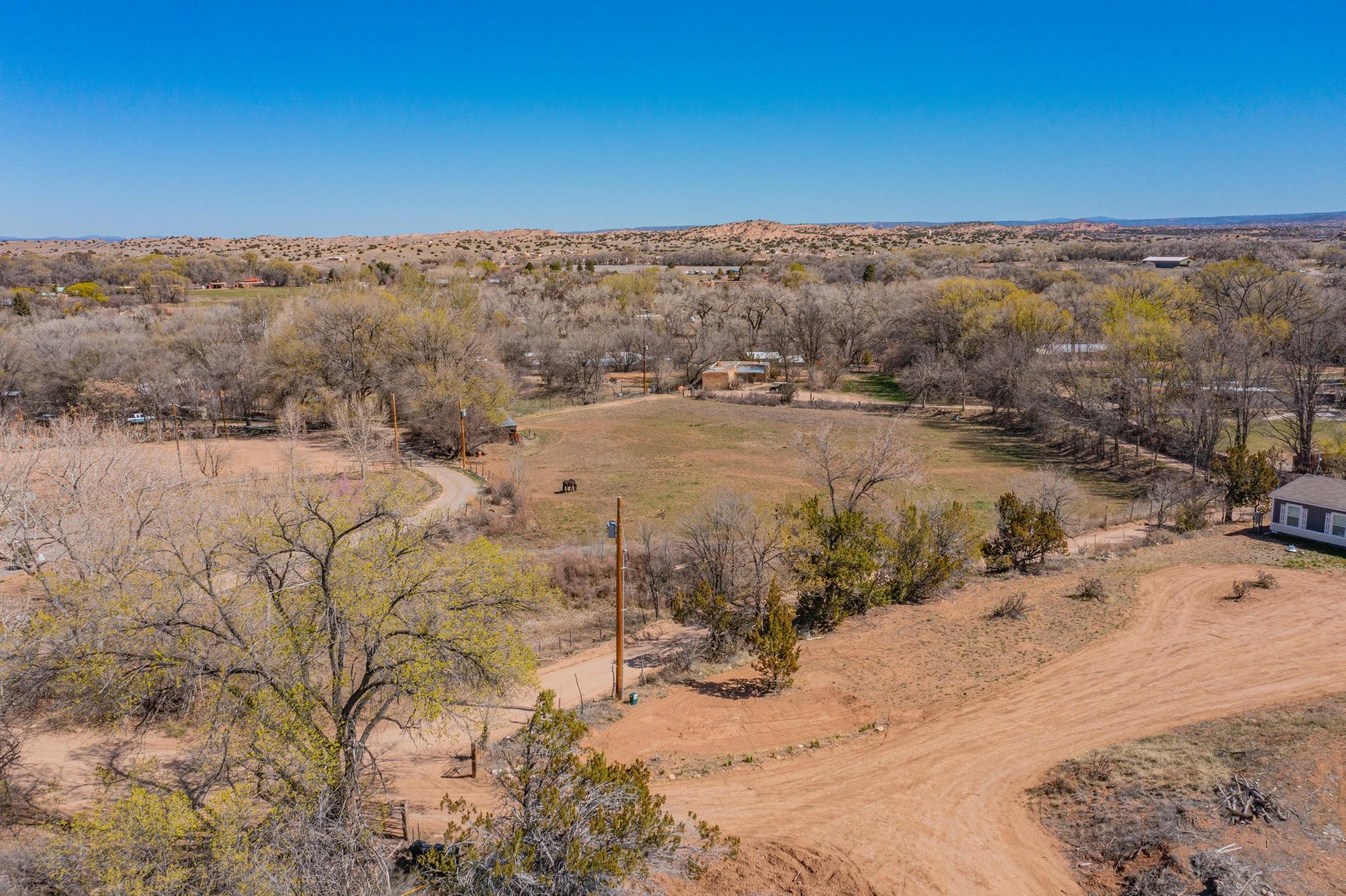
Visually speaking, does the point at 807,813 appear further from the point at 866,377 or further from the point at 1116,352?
the point at 866,377

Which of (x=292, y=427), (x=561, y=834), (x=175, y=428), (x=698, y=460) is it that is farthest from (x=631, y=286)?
(x=561, y=834)

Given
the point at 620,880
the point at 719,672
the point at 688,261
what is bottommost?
the point at 719,672

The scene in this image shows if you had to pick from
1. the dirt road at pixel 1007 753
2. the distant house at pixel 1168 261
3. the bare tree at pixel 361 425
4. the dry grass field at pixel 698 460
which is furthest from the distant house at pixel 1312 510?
the distant house at pixel 1168 261

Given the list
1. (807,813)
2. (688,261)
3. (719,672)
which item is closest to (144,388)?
(719,672)

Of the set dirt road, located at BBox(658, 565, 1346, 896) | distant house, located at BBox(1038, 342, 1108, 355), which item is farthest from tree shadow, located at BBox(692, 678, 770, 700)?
distant house, located at BBox(1038, 342, 1108, 355)

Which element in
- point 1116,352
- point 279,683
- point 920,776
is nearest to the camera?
point 279,683

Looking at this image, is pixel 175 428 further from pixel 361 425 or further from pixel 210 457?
pixel 361 425
